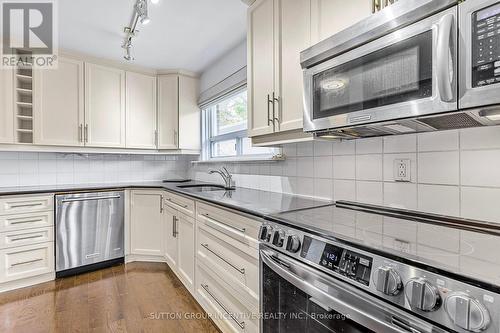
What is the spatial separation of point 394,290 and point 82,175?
3.45m

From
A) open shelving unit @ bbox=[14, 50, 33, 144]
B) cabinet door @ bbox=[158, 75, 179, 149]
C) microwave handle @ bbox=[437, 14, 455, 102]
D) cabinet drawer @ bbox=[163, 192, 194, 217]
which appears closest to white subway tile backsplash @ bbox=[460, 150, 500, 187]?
microwave handle @ bbox=[437, 14, 455, 102]

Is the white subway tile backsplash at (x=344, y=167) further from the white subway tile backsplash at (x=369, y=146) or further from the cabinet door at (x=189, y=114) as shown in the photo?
the cabinet door at (x=189, y=114)

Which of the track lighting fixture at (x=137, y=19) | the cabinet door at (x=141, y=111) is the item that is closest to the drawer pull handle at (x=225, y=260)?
the track lighting fixture at (x=137, y=19)

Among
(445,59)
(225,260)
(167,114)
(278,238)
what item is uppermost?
(167,114)

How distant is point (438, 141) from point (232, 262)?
4.07 feet

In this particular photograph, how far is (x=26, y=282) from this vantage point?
2373 mm

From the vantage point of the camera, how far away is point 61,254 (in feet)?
8.21

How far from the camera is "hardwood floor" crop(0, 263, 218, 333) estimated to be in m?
1.78

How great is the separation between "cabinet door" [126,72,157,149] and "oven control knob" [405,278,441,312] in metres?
3.18

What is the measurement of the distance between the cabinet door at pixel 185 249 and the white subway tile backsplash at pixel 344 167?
118 centimetres

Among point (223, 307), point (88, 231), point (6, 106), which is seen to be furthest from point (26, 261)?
point (223, 307)

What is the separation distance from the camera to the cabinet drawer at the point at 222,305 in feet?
4.60

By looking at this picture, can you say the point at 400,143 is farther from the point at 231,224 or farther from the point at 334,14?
the point at 231,224

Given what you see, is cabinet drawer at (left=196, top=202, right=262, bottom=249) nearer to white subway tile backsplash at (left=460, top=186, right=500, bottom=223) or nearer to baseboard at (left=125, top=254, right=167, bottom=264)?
white subway tile backsplash at (left=460, top=186, right=500, bottom=223)
